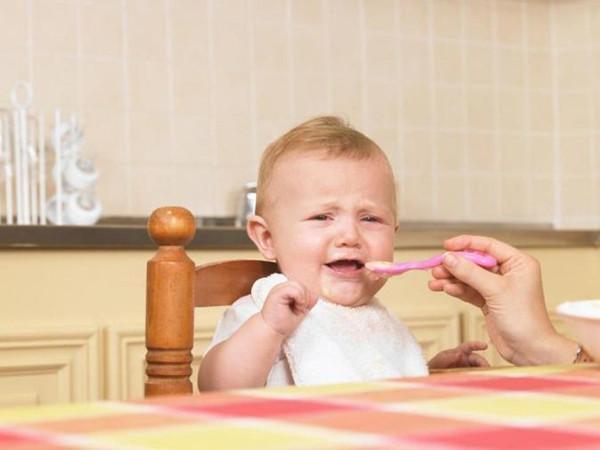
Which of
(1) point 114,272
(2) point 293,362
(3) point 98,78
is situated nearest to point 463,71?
(3) point 98,78

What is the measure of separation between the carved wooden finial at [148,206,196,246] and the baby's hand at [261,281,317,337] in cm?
13

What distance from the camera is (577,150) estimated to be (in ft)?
12.0

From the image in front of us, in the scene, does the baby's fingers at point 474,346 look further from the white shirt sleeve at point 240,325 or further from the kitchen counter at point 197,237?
the kitchen counter at point 197,237

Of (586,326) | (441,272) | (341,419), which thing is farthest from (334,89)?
(341,419)

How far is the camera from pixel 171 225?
49.4 inches

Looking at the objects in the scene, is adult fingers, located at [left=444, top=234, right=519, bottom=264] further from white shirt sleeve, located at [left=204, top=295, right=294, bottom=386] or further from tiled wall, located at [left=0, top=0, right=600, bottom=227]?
tiled wall, located at [left=0, top=0, right=600, bottom=227]

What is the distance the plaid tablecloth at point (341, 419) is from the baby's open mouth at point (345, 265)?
0.66 meters

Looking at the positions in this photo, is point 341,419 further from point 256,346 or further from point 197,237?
point 197,237

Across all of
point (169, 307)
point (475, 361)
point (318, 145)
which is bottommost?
point (475, 361)

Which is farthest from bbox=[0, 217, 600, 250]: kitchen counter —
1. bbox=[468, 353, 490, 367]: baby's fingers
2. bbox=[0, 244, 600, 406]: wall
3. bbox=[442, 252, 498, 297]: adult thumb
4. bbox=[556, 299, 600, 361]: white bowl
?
bbox=[556, 299, 600, 361]: white bowl

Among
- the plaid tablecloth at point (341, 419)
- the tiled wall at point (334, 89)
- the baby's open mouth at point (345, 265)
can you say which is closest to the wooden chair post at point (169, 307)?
the baby's open mouth at point (345, 265)

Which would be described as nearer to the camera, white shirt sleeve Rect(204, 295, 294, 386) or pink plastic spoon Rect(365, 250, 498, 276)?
pink plastic spoon Rect(365, 250, 498, 276)

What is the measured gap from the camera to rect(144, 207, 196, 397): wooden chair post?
1.27 metres

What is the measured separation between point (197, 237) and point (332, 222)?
2.75 ft
